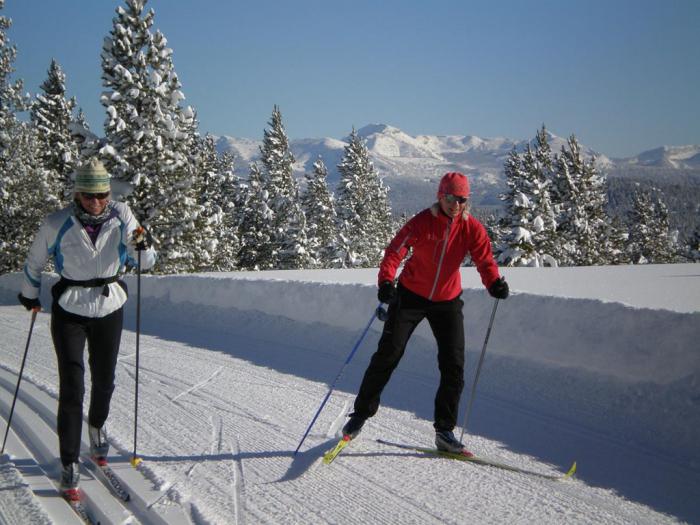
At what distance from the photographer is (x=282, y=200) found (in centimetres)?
3488

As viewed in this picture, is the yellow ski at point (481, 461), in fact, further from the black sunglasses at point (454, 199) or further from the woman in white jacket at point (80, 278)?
the woman in white jacket at point (80, 278)

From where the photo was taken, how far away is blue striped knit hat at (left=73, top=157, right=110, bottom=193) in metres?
3.67

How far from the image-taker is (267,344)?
8.90 m

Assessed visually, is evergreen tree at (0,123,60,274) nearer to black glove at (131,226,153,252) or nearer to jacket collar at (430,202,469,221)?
black glove at (131,226,153,252)

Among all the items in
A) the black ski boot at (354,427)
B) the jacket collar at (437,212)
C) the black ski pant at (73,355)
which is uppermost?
the jacket collar at (437,212)

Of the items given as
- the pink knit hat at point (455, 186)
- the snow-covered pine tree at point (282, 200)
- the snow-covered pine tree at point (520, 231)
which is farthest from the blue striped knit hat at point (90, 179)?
the snow-covered pine tree at point (282, 200)

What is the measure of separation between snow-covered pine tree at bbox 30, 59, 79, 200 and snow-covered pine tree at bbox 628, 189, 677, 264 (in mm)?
43261

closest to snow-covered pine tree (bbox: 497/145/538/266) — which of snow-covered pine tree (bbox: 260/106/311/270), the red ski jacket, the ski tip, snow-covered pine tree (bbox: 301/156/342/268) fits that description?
snow-covered pine tree (bbox: 301/156/342/268)

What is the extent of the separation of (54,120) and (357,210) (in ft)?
62.8

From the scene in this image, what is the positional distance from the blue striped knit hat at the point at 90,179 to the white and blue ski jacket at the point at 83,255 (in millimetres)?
216

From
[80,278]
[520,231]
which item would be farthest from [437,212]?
[520,231]

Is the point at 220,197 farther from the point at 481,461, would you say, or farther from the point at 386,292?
the point at 481,461

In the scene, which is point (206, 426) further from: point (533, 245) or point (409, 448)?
point (533, 245)

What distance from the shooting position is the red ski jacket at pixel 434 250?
4258 millimetres
